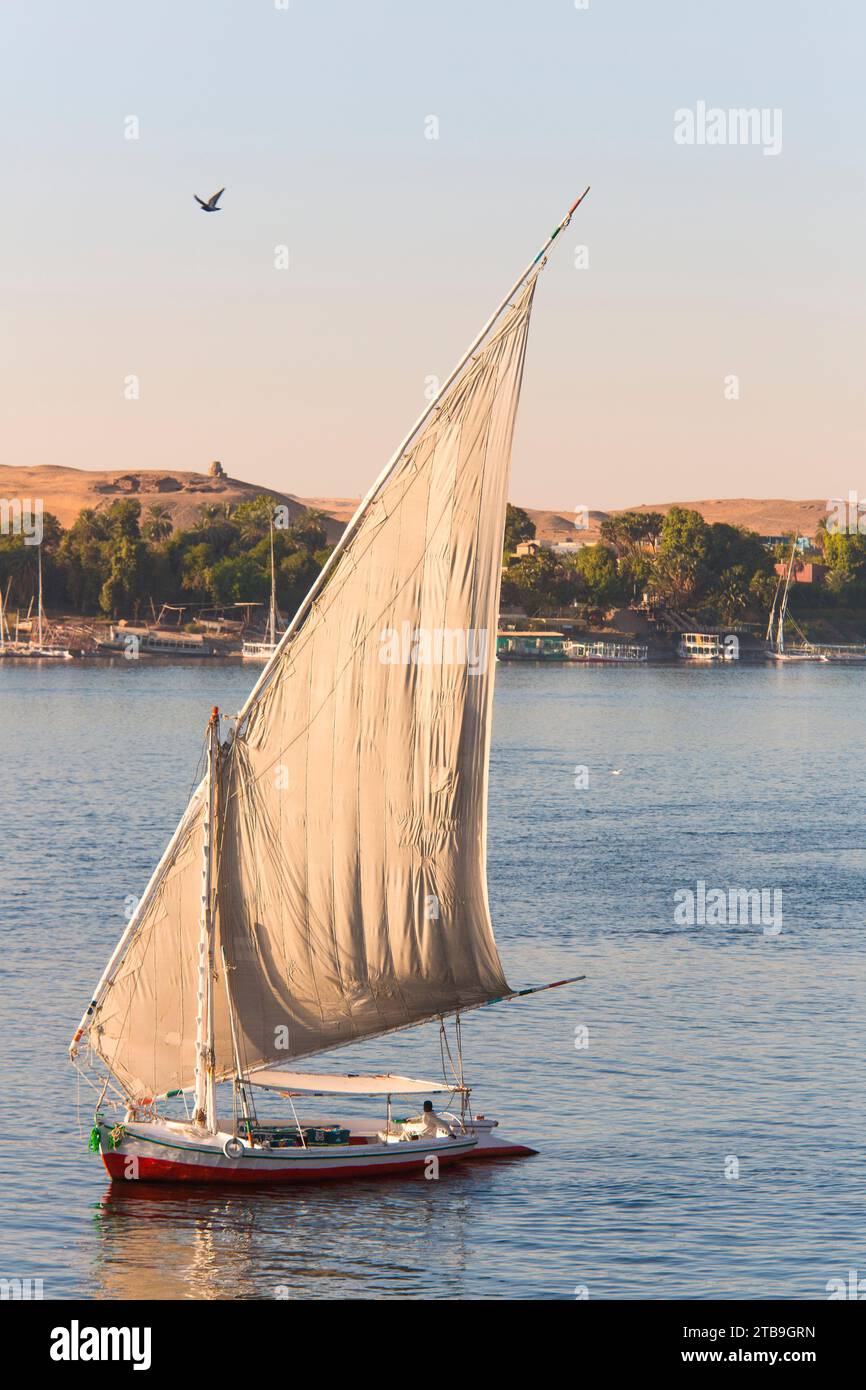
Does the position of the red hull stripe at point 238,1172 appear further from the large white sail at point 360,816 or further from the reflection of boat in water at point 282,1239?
the large white sail at point 360,816

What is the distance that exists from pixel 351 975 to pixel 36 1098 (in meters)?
11.3

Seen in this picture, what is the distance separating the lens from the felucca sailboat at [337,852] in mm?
36938

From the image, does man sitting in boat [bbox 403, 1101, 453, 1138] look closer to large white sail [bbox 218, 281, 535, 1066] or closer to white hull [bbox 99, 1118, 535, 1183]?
white hull [bbox 99, 1118, 535, 1183]

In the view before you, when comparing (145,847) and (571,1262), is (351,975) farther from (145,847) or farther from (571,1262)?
(145,847)

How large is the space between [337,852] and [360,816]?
0.82 m

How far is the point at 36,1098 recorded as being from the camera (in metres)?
45.8

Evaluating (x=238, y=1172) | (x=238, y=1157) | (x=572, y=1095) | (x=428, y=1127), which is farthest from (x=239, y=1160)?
(x=572, y=1095)

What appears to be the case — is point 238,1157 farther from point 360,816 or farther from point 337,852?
point 360,816

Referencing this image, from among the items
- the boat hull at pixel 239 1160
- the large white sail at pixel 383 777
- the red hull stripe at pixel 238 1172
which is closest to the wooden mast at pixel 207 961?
the large white sail at pixel 383 777

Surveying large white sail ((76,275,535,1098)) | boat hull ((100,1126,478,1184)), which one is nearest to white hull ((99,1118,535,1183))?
boat hull ((100,1126,478,1184))

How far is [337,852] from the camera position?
125 ft

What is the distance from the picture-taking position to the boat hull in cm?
3759

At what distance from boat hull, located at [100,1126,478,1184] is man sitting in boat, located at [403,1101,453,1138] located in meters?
0.30
